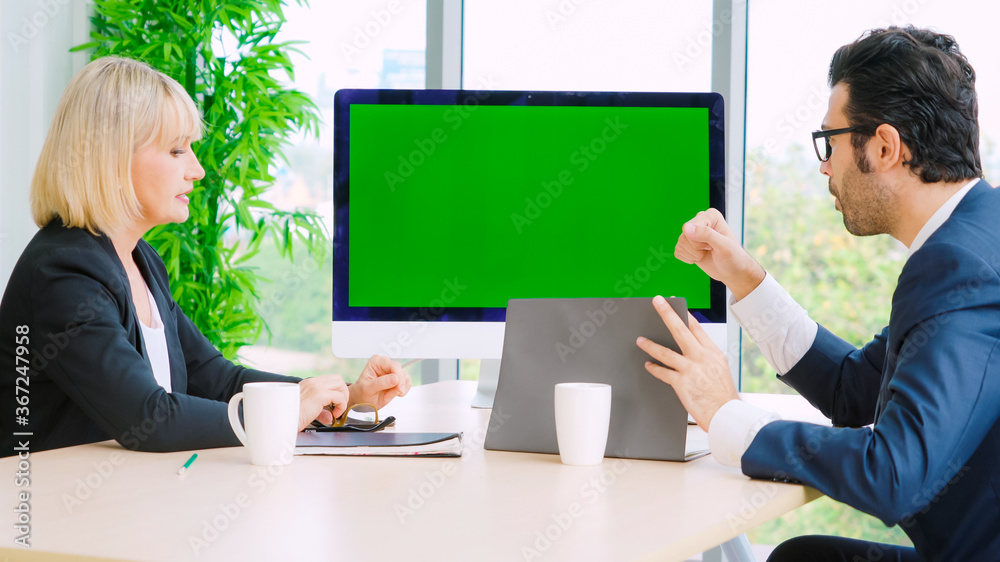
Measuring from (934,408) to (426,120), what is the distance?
3.31 ft

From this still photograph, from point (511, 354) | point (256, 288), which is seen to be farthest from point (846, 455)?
point (256, 288)

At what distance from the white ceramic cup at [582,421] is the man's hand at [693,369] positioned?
0.27ft

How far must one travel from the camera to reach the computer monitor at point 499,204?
4.83ft

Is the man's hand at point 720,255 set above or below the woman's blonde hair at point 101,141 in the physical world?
below

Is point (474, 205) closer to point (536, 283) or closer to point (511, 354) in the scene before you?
point (536, 283)

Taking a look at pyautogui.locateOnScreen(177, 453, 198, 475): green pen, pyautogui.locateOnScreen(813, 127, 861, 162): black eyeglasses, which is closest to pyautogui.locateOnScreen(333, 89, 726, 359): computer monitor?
pyautogui.locateOnScreen(813, 127, 861, 162): black eyeglasses

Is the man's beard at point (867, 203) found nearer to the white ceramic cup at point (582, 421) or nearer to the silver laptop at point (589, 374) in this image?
the silver laptop at point (589, 374)

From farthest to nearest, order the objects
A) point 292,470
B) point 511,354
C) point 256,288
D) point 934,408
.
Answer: point 256,288 < point 511,354 < point 292,470 < point 934,408

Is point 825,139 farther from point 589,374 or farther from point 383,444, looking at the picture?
point 383,444

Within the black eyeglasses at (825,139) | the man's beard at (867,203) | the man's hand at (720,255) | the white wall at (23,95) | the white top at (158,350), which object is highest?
the white wall at (23,95)

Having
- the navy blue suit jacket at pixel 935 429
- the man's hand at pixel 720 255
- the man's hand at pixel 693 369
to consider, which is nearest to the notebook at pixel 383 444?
the man's hand at pixel 693 369

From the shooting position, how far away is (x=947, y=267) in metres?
0.89

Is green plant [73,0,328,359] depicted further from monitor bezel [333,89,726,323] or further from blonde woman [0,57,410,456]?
monitor bezel [333,89,726,323]

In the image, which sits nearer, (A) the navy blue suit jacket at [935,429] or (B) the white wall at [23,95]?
(A) the navy blue suit jacket at [935,429]
